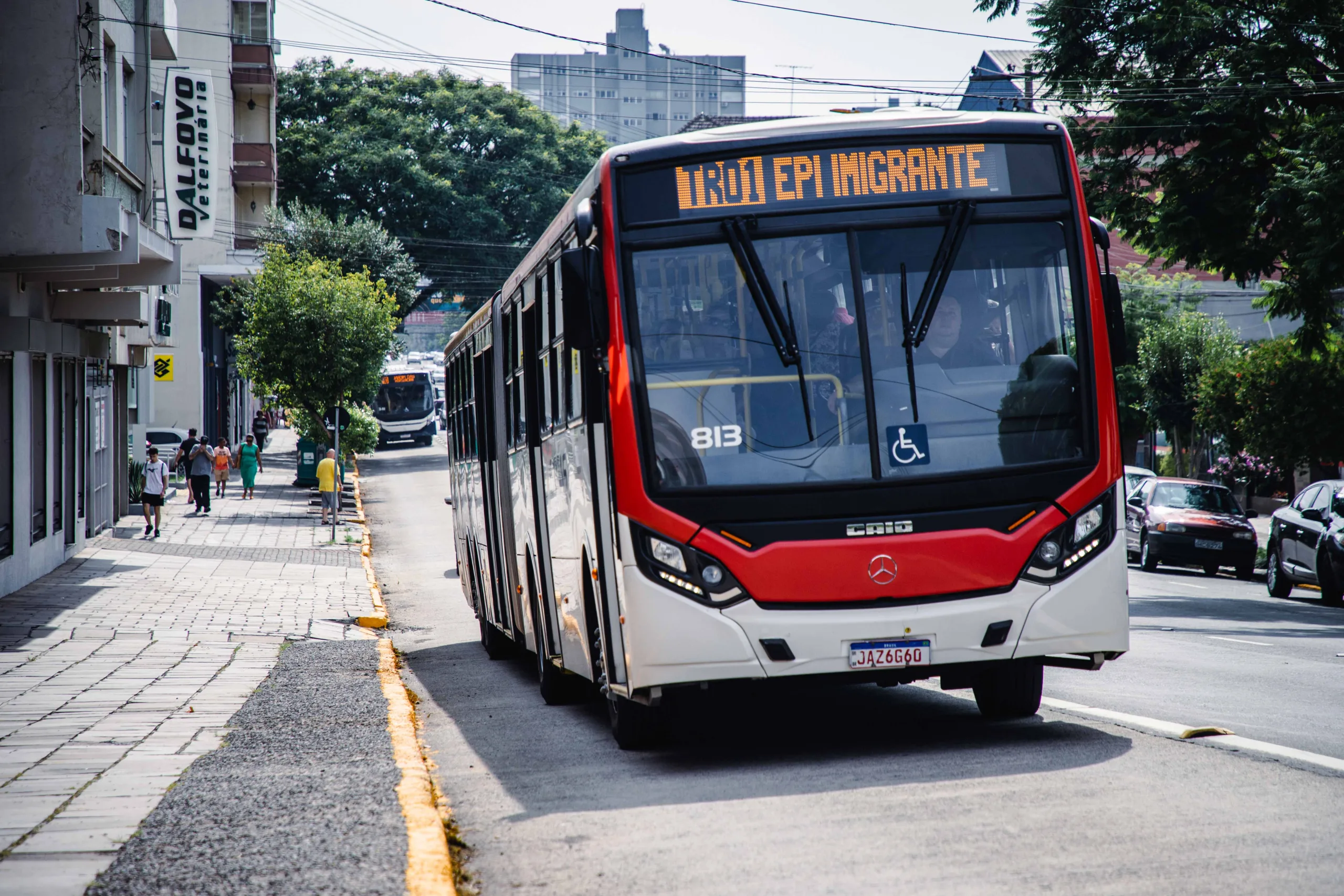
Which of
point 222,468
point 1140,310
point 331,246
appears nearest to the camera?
point 222,468

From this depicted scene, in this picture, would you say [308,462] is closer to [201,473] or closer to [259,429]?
[201,473]

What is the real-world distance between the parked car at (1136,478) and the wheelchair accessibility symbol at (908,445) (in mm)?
21689

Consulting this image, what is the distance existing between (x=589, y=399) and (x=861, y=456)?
144 centimetres

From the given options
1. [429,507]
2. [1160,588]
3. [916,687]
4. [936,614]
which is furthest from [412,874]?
[429,507]

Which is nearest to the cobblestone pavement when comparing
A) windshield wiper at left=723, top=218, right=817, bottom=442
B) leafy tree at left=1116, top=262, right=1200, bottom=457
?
windshield wiper at left=723, top=218, right=817, bottom=442

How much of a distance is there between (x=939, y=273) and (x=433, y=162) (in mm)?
52118

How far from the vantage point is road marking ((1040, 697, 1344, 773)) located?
22.6ft

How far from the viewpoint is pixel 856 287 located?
733 centimetres

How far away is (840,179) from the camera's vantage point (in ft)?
24.6

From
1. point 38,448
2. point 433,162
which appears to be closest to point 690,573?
point 38,448

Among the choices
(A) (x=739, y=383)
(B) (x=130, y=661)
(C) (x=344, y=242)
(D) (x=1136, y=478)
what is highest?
(C) (x=344, y=242)

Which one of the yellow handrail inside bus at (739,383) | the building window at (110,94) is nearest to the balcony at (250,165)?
the building window at (110,94)

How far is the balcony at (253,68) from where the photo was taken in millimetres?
52031

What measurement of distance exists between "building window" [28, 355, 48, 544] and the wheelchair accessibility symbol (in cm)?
1645
